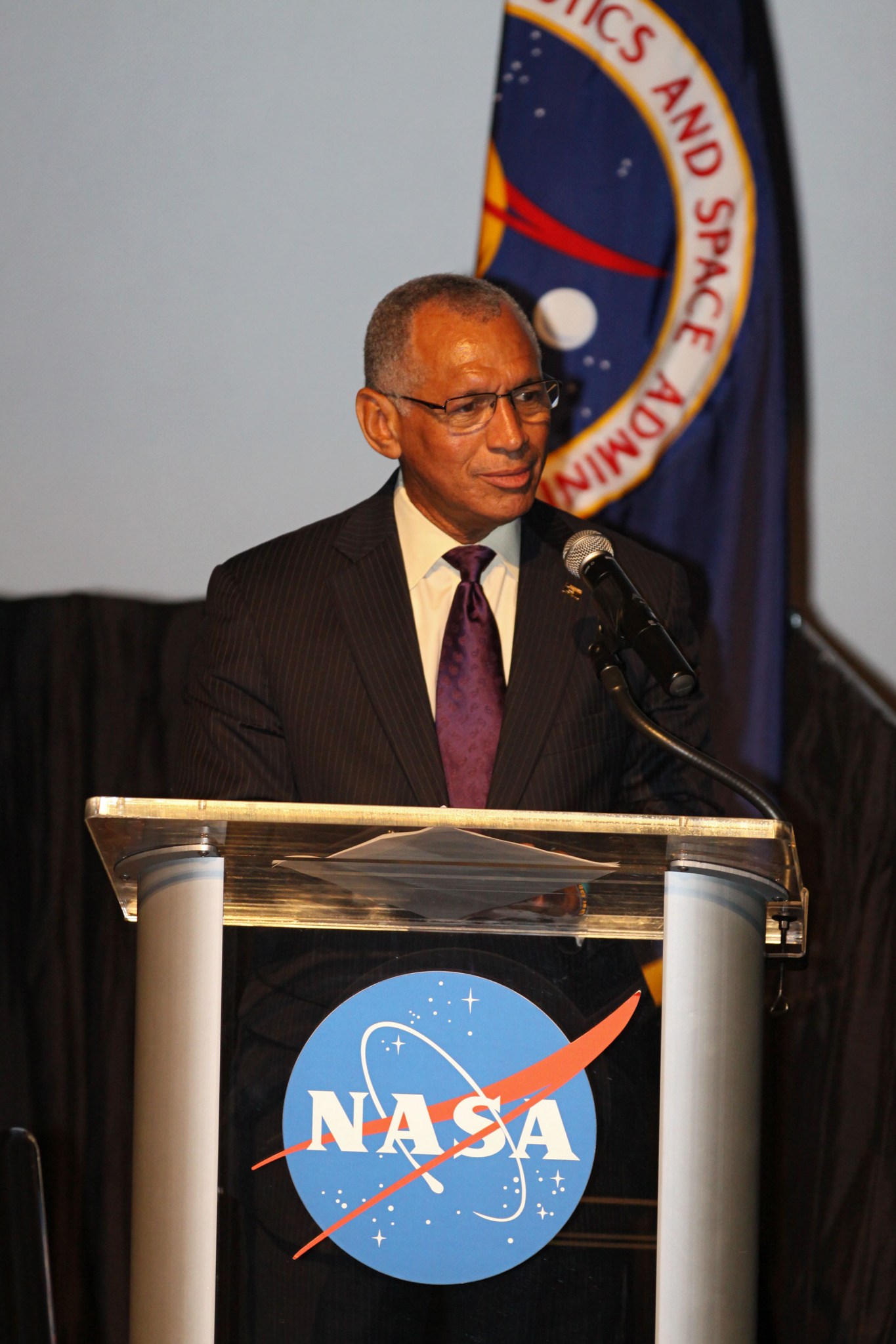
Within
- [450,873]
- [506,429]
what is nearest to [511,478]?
[506,429]

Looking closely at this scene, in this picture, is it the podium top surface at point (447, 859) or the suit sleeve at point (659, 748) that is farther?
the suit sleeve at point (659, 748)

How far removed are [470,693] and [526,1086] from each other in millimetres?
835

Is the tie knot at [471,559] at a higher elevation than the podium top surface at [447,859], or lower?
higher

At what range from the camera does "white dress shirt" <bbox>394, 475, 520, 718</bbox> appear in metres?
2.12

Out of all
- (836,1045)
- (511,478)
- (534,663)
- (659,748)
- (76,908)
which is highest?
(511,478)

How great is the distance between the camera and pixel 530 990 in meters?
1.26

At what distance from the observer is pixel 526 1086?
1244 millimetres

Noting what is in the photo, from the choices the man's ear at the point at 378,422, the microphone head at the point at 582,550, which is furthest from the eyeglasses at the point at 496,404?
the microphone head at the point at 582,550

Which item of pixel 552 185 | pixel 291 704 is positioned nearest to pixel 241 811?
pixel 291 704

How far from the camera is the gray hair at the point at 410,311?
7.03ft

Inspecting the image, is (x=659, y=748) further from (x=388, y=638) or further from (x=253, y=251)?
(x=253, y=251)

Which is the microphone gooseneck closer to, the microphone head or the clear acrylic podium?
the microphone head

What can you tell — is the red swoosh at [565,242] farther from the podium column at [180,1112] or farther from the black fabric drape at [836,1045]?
the podium column at [180,1112]

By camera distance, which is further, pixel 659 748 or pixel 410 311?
pixel 410 311
